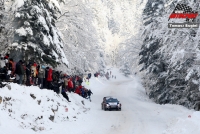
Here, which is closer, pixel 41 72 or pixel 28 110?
pixel 28 110

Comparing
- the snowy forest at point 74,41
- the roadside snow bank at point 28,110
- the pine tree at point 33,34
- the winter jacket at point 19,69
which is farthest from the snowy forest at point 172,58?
the winter jacket at point 19,69

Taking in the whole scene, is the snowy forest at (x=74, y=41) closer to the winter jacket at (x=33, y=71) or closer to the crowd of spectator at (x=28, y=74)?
the crowd of spectator at (x=28, y=74)

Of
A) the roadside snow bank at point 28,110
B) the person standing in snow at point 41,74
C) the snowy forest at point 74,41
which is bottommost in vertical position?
the roadside snow bank at point 28,110

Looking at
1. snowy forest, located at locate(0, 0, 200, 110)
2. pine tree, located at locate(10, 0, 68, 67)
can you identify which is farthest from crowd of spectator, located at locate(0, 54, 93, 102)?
snowy forest, located at locate(0, 0, 200, 110)

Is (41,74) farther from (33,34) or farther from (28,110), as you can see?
(28,110)

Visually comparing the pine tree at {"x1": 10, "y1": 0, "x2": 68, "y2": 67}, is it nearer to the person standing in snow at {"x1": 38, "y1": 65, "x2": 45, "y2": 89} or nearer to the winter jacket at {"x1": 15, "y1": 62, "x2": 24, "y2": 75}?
the person standing in snow at {"x1": 38, "y1": 65, "x2": 45, "y2": 89}

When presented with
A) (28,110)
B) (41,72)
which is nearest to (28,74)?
(41,72)

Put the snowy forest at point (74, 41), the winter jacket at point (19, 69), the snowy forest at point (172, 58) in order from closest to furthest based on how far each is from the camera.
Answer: the winter jacket at point (19, 69), the snowy forest at point (74, 41), the snowy forest at point (172, 58)

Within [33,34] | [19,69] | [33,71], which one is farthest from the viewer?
[33,34]

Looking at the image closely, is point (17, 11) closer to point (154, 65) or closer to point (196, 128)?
point (196, 128)

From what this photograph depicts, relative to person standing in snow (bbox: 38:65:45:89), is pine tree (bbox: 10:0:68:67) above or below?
above

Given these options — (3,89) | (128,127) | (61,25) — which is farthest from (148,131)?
(61,25)

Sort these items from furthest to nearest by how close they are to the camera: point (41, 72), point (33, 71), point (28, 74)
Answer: point (41, 72), point (33, 71), point (28, 74)

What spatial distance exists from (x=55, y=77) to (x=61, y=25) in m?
9.46
